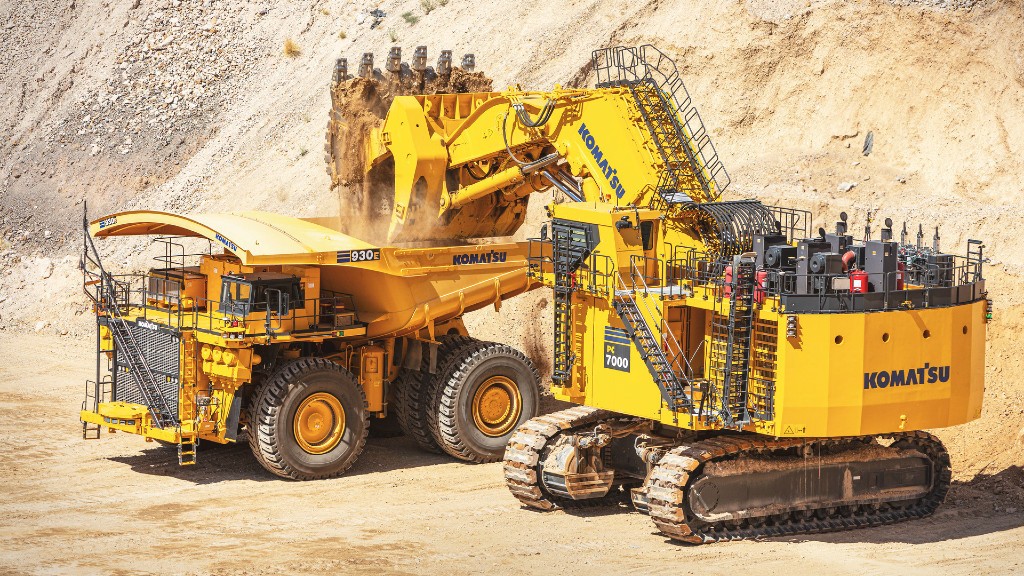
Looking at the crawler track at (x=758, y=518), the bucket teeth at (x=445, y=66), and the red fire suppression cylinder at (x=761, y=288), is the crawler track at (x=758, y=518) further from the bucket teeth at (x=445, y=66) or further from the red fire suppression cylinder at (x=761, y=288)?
the bucket teeth at (x=445, y=66)

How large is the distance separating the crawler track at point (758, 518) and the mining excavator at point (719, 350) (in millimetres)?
24

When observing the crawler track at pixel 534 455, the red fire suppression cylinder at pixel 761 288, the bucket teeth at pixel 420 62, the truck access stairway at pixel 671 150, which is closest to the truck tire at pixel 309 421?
the crawler track at pixel 534 455

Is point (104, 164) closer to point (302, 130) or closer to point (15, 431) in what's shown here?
point (302, 130)

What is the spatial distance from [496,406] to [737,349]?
600 cm

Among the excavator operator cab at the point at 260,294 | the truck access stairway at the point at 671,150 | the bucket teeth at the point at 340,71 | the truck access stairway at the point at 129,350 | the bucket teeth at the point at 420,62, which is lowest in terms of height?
the truck access stairway at the point at 129,350

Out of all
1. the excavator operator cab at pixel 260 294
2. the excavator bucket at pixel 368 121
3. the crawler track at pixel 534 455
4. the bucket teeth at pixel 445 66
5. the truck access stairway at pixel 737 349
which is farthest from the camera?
the bucket teeth at pixel 445 66

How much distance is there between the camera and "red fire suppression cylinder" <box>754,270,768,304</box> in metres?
18.4

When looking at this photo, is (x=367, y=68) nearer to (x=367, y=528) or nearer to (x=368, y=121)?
(x=368, y=121)

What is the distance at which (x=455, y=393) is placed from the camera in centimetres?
2330

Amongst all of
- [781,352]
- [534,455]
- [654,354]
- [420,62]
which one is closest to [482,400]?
[534,455]

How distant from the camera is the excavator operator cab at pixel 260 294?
851 inches

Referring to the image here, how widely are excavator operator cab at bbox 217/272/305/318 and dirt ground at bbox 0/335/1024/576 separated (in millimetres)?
2397

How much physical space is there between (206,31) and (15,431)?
65.9 ft

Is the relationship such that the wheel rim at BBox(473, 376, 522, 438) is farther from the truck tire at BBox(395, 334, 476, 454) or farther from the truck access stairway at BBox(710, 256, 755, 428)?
the truck access stairway at BBox(710, 256, 755, 428)
